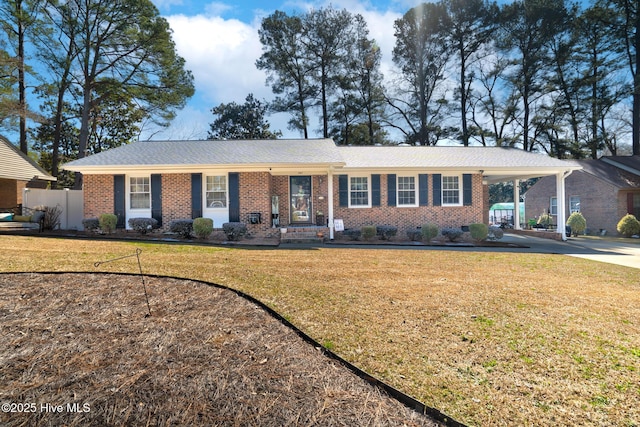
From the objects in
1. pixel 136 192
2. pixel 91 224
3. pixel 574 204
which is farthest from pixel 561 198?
pixel 91 224

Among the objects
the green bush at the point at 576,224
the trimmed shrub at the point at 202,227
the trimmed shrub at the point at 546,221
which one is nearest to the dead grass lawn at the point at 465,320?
the trimmed shrub at the point at 202,227

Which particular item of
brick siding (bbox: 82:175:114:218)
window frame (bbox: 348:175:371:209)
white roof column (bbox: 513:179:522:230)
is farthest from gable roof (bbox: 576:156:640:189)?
brick siding (bbox: 82:175:114:218)

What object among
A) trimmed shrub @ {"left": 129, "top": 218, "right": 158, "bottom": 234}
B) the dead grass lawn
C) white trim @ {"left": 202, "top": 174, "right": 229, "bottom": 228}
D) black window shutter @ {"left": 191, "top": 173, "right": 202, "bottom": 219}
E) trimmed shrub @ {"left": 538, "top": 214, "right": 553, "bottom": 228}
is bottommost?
the dead grass lawn

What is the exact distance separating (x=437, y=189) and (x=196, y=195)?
10.5 metres

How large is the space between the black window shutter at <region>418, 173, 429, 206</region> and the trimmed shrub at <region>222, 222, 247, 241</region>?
783 cm

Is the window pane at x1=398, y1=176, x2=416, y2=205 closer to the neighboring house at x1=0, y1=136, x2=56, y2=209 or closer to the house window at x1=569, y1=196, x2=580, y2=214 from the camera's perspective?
the house window at x1=569, y1=196, x2=580, y2=214

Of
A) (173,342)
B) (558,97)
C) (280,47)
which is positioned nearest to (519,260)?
(173,342)

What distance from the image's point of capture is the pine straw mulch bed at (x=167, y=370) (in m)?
2.43

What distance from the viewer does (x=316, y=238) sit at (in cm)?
1266

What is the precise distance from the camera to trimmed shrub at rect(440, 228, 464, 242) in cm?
1343

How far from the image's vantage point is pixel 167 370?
9.71 feet

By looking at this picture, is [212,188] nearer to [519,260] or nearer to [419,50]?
[519,260]

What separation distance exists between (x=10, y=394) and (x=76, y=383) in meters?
0.43

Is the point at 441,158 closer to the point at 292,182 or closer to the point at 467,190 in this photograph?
the point at 467,190
